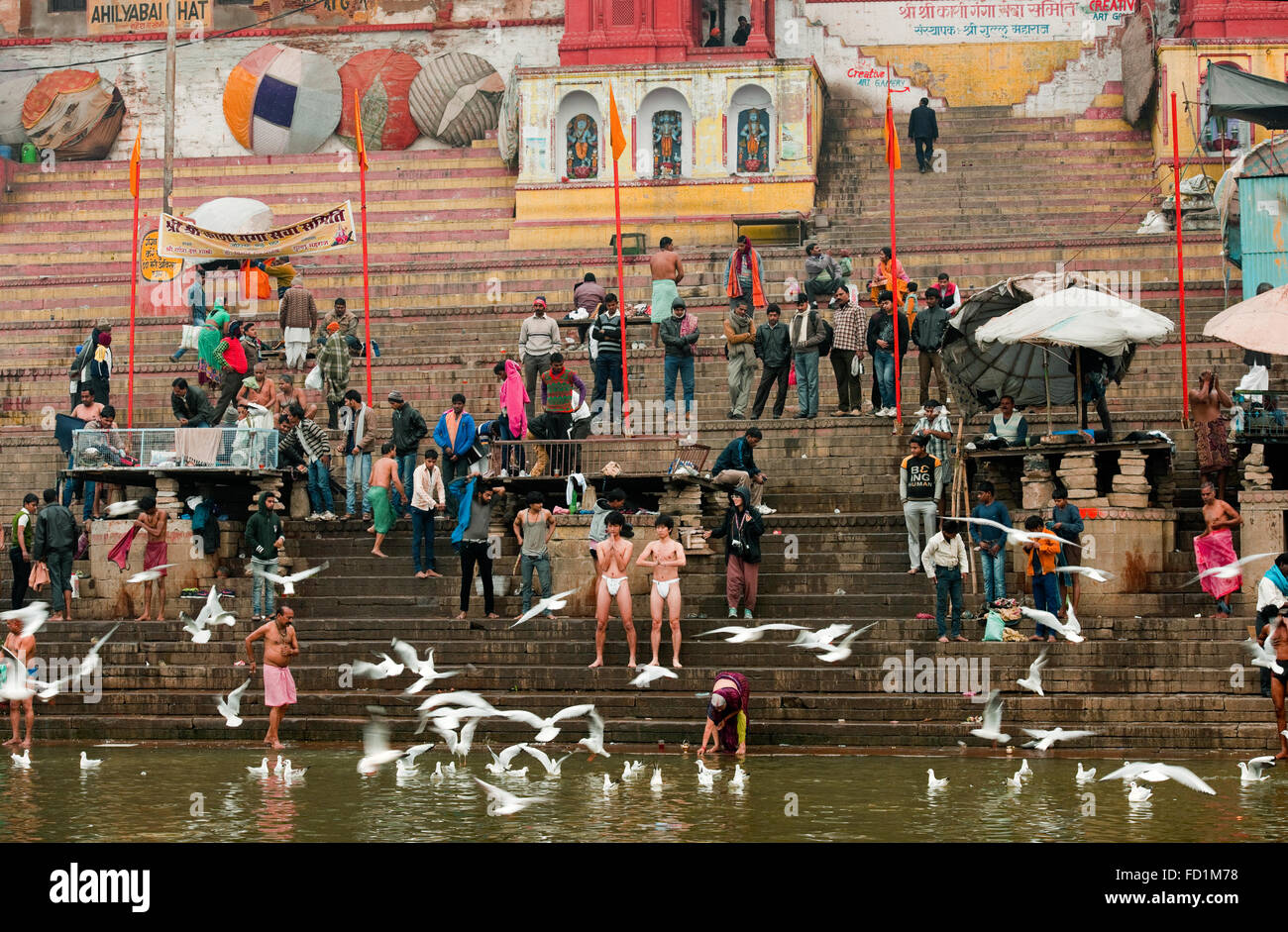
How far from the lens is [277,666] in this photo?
14.8 metres

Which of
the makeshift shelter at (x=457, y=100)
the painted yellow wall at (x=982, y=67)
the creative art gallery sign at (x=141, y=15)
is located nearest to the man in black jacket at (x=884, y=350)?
the painted yellow wall at (x=982, y=67)

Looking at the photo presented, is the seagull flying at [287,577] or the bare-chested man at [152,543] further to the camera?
the bare-chested man at [152,543]

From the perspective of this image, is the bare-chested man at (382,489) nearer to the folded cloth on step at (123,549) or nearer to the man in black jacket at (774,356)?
the folded cloth on step at (123,549)

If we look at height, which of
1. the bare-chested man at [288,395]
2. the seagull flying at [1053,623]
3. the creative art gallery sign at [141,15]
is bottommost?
the seagull flying at [1053,623]

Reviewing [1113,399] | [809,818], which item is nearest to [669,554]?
[809,818]

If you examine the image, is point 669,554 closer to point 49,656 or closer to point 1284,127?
point 49,656

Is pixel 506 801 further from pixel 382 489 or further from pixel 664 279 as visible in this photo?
pixel 664 279

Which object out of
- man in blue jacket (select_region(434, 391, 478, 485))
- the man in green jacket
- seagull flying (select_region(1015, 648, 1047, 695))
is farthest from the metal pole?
seagull flying (select_region(1015, 648, 1047, 695))

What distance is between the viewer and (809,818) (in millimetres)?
Answer: 11359

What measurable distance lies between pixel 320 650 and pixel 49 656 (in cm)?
249

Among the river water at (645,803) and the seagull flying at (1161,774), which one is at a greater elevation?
the seagull flying at (1161,774)

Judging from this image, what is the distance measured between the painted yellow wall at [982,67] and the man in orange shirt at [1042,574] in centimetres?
1758

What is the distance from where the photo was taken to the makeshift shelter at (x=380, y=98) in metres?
33.2

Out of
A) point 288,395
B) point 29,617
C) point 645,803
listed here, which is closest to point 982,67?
point 288,395
